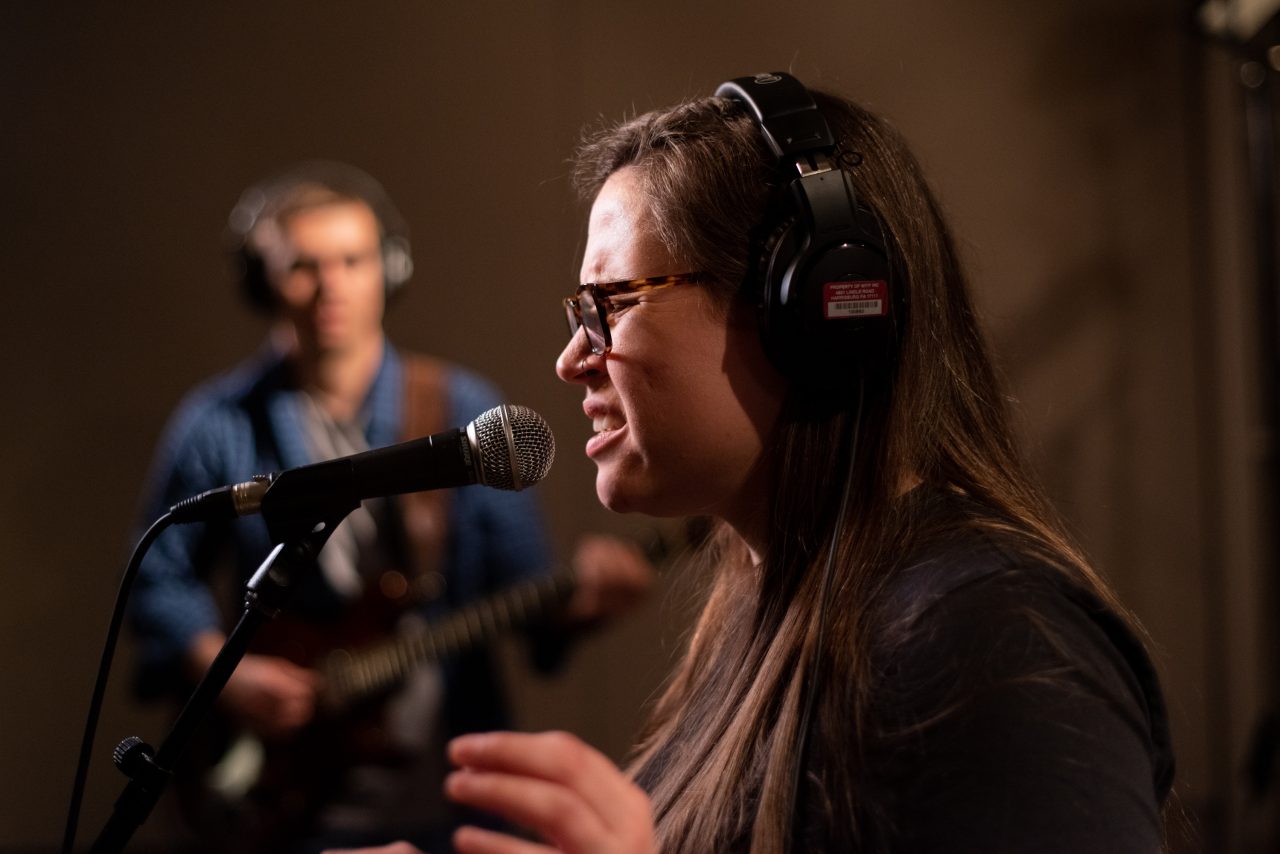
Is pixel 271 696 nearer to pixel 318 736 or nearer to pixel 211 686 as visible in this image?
pixel 318 736

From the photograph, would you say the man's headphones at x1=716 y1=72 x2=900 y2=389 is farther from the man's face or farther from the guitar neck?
the man's face

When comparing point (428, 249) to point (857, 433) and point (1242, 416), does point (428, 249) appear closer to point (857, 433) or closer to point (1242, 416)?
point (1242, 416)

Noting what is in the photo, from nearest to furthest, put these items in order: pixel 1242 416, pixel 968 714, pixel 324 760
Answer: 1. pixel 968 714
2. pixel 324 760
3. pixel 1242 416

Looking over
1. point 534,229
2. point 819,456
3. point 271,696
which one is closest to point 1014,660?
point 819,456

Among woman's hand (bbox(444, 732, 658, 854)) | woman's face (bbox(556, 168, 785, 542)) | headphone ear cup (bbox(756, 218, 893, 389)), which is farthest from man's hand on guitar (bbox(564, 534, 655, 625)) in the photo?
woman's hand (bbox(444, 732, 658, 854))

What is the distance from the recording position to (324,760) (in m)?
2.34

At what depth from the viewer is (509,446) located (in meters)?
0.92

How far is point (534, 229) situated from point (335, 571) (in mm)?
1561

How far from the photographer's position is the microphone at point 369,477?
0.88 meters

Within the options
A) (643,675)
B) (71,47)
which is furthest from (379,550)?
(71,47)

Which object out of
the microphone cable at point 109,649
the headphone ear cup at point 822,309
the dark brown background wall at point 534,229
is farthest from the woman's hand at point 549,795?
the dark brown background wall at point 534,229

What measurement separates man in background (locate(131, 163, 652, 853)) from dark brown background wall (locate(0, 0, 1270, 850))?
1009 mm

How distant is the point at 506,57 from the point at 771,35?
802mm

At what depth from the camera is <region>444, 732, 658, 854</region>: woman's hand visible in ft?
2.32
